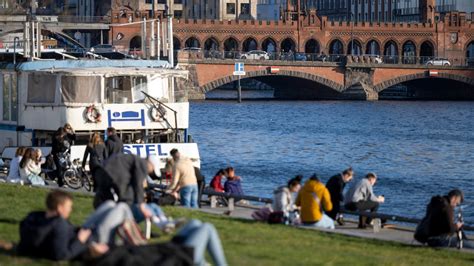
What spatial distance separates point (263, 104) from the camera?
360 feet

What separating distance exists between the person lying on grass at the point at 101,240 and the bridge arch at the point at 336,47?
4518 inches

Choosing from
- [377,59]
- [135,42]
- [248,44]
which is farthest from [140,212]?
[248,44]

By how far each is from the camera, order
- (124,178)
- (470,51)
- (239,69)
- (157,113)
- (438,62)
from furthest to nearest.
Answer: (470,51), (438,62), (239,69), (157,113), (124,178)

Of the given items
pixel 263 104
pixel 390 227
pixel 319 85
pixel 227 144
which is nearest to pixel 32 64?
pixel 390 227

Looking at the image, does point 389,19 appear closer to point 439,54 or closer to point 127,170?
point 439,54

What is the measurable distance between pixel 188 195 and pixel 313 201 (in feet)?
11.5

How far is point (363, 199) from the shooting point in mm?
25703

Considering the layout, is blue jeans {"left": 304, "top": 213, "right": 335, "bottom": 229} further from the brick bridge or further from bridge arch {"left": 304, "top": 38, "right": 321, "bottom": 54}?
bridge arch {"left": 304, "top": 38, "right": 321, "bottom": 54}

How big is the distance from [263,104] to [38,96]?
76.2m

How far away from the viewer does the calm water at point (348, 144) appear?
48719 millimetres

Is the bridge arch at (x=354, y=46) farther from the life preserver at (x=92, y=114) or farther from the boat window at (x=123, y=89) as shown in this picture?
the life preserver at (x=92, y=114)

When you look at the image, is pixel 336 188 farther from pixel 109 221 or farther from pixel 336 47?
pixel 336 47

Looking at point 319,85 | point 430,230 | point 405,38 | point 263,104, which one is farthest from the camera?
point 405,38

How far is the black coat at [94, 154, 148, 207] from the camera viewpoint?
1780 cm
